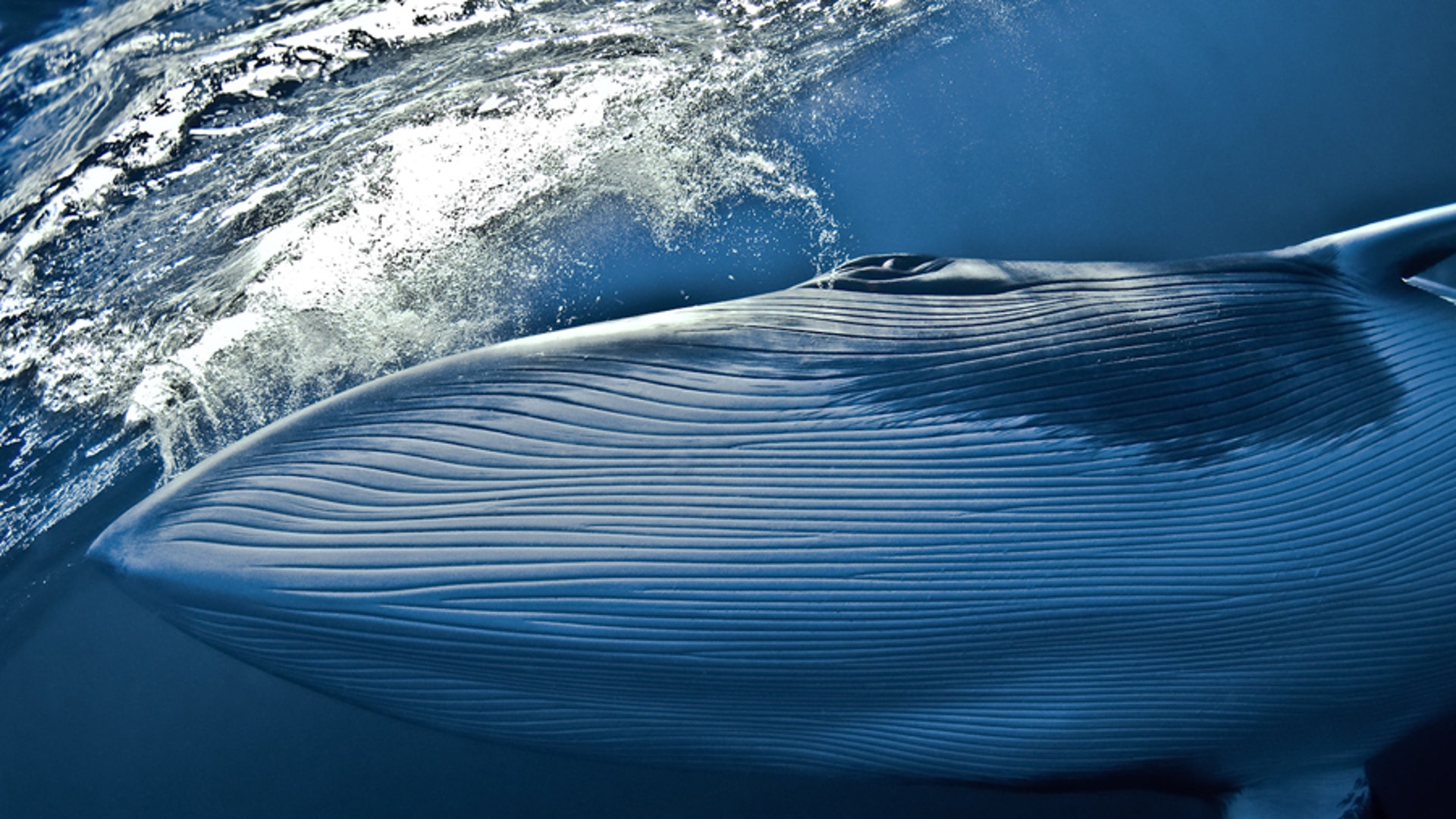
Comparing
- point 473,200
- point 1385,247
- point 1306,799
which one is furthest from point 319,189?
point 1306,799

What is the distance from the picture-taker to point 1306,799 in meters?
3.51

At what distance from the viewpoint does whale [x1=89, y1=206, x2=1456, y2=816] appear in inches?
114

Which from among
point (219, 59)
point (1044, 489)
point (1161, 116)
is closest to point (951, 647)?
point (1044, 489)

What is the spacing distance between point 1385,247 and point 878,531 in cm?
261

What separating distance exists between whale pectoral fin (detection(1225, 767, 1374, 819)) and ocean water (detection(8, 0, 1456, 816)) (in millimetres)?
185

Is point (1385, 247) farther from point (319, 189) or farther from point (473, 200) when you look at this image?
point (319, 189)

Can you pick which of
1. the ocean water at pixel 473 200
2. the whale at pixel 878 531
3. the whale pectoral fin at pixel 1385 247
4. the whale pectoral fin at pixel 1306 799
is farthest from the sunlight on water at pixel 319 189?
the whale pectoral fin at pixel 1306 799

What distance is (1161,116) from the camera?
429 cm

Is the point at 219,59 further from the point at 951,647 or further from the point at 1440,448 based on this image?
the point at 1440,448

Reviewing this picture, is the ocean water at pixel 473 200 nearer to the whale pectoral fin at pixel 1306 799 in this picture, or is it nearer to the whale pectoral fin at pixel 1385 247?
the whale pectoral fin at pixel 1306 799

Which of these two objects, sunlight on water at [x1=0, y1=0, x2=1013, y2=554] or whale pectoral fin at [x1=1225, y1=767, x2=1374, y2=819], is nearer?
whale pectoral fin at [x1=1225, y1=767, x2=1374, y2=819]

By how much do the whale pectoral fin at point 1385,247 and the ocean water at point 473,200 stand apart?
1.87ft

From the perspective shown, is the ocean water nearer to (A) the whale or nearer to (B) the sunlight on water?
(B) the sunlight on water

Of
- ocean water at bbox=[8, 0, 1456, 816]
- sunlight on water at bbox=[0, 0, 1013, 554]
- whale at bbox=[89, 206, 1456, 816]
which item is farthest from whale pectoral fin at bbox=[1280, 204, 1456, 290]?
sunlight on water at bbox=[0, 0, 1013, 554]
